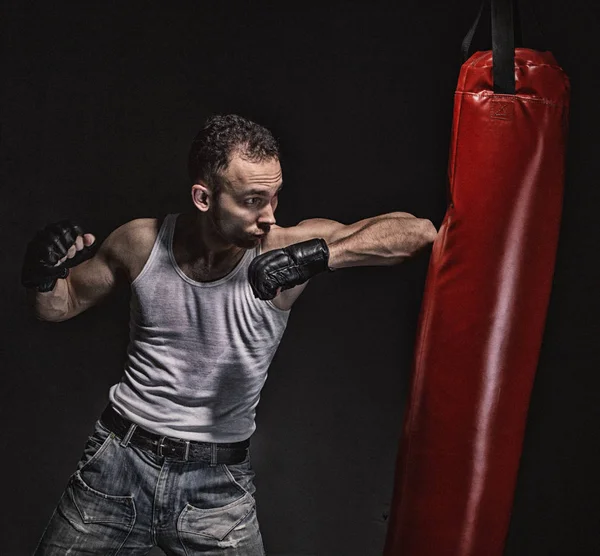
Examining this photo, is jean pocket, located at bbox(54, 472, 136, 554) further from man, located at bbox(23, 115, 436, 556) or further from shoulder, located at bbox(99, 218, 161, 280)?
shoulder, located at bbox(99, 218, 161, 280)

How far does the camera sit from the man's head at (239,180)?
8.09ft

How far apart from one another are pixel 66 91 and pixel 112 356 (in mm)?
1099

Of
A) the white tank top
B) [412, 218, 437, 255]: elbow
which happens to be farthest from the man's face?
[412, 218, 437, 255]: elbow

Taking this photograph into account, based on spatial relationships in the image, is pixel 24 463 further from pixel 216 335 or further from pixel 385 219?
pixel 385 219

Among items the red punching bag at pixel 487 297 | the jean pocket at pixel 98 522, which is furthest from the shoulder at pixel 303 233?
the jean pocket at pixel 98 522

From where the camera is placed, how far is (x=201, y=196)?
8.35ft

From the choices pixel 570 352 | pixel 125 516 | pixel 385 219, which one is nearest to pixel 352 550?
pixel 570 352

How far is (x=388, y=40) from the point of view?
11.2ft

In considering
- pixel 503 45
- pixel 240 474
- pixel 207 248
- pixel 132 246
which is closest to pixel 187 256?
pixel 207 248

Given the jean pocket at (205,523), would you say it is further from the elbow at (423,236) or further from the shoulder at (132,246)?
the elbow at (423,236)

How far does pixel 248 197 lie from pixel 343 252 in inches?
13.7

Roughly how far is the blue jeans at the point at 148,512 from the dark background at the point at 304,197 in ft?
3.68

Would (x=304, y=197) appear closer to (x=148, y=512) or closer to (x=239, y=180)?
(x=239, y=180)

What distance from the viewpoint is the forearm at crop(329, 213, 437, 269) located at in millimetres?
2283
